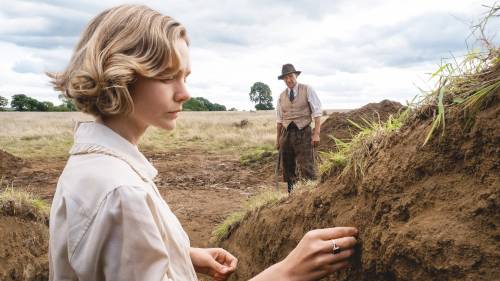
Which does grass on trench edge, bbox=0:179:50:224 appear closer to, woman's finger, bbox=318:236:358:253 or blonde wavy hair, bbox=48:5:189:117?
blonde wavy hair, bbox=48:5:189:117

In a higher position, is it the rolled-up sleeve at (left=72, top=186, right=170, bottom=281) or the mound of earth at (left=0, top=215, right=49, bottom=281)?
the rolled-up sleeve at (left=72, top=186, right=170, bottom=281)

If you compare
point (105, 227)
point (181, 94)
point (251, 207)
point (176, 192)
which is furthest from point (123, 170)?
point (176, 192)

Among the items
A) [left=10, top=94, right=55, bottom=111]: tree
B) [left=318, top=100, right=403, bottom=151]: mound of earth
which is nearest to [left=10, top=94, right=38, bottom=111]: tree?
[left=10, top=94, right=55, bottom=111]: tree

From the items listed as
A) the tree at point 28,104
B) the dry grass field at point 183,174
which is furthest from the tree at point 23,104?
the dry grass field at point 183,174

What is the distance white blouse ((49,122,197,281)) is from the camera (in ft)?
4.20

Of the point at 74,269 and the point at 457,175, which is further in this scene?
the point at 457,175

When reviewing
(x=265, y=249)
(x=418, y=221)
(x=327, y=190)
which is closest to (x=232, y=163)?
(x=265, y=249)

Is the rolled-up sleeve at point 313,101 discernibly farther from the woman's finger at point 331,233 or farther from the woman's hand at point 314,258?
the woman's hand at point 314,258

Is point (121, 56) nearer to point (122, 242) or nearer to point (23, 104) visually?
point (122, 242)

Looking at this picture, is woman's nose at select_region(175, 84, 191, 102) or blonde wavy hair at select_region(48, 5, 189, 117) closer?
blonde wavy hair at select_region(48, 5, 189, 117)

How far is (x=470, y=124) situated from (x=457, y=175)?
0.22m

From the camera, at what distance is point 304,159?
26.3 ft

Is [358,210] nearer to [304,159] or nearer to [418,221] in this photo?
[418,221]

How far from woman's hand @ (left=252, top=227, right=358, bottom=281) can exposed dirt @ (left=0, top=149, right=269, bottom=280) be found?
411cm
